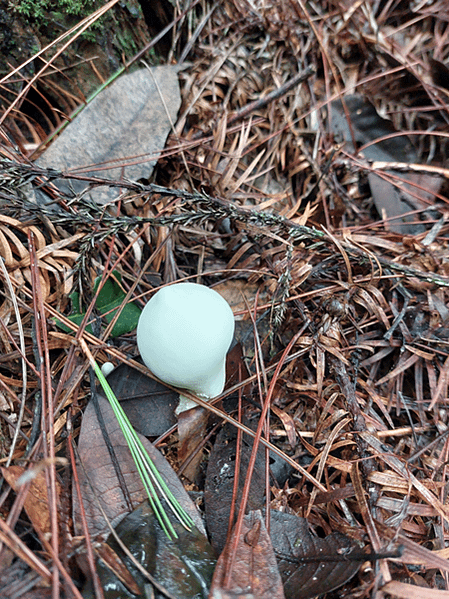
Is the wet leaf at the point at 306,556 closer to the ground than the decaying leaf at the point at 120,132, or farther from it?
closer to the ground

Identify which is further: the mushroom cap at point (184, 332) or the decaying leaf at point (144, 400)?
the decaying leaf at point (144, 400)

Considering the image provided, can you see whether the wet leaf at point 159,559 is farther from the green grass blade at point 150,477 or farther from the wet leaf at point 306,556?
the wet leaf at point 306,556

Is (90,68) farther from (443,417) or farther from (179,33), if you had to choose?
(443,417)

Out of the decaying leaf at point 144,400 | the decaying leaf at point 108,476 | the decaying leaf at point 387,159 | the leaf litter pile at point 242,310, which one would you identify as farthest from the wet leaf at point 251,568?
the decaying leaf at point 387,159

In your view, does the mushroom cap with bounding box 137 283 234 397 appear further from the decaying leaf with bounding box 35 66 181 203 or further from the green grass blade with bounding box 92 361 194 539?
the decaying leaf with bounding box 35 66 181 203

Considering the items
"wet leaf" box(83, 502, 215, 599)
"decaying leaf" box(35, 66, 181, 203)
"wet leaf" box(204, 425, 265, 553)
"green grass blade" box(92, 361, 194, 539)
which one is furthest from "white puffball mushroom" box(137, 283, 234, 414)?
"decaying leaf" box(35, 66, 181, 203)

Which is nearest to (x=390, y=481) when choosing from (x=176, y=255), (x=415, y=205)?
(x=176, y=255)

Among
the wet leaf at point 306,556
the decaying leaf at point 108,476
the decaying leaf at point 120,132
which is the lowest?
the wet leaf at point 306,556

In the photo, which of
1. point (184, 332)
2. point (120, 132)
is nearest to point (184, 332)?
point (184, 332)

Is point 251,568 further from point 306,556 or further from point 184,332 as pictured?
point 184,332
